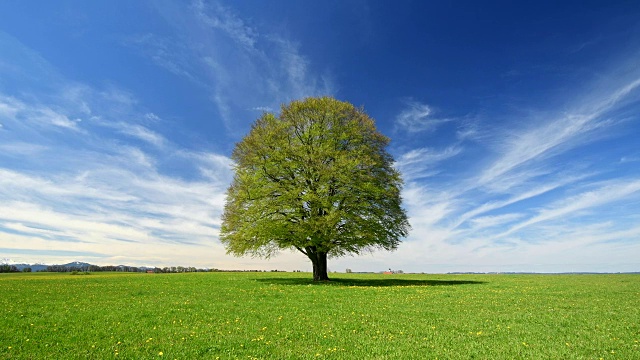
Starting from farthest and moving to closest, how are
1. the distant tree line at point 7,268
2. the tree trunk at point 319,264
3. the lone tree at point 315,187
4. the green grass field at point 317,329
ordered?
the distant tree line at point 7,268 → the tree trunk at point 319,264 → the lone tree at point 315,187 → the green grass field at point 317,329

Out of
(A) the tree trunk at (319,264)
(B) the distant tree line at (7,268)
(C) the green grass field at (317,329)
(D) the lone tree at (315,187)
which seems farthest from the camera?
(B) the distant tree line at (7,268)

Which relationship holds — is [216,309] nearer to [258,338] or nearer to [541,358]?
[258,338]

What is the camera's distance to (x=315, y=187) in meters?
34.9

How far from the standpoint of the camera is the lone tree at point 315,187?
33594 mm

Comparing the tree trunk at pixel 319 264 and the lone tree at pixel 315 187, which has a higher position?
the lone tree at pixel 315 187

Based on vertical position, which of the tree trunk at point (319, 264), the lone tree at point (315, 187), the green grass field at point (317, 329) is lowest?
the green grass field at point (317, 329)

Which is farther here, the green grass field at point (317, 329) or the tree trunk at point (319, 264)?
the tree trunk at point (319, 264)

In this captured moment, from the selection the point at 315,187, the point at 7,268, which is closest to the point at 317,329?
the point at 315,187

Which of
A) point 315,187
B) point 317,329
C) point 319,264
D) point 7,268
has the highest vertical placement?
point 315,187

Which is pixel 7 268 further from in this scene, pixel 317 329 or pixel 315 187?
pixel 317 329

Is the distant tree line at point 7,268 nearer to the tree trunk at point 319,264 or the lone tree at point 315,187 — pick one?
the lone tree at point 315,187

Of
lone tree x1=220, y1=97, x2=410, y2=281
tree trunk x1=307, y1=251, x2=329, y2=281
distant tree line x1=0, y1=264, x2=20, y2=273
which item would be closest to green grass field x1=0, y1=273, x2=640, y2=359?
lone tree x1=220, y1=97, x2=410, y2=281

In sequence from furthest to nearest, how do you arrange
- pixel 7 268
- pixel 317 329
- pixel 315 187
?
pixel 7 268 < pixel 315 187 < pixel 317 329

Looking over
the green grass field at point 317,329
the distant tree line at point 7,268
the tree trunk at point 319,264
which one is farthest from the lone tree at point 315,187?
the distant tree line at point 7,268
